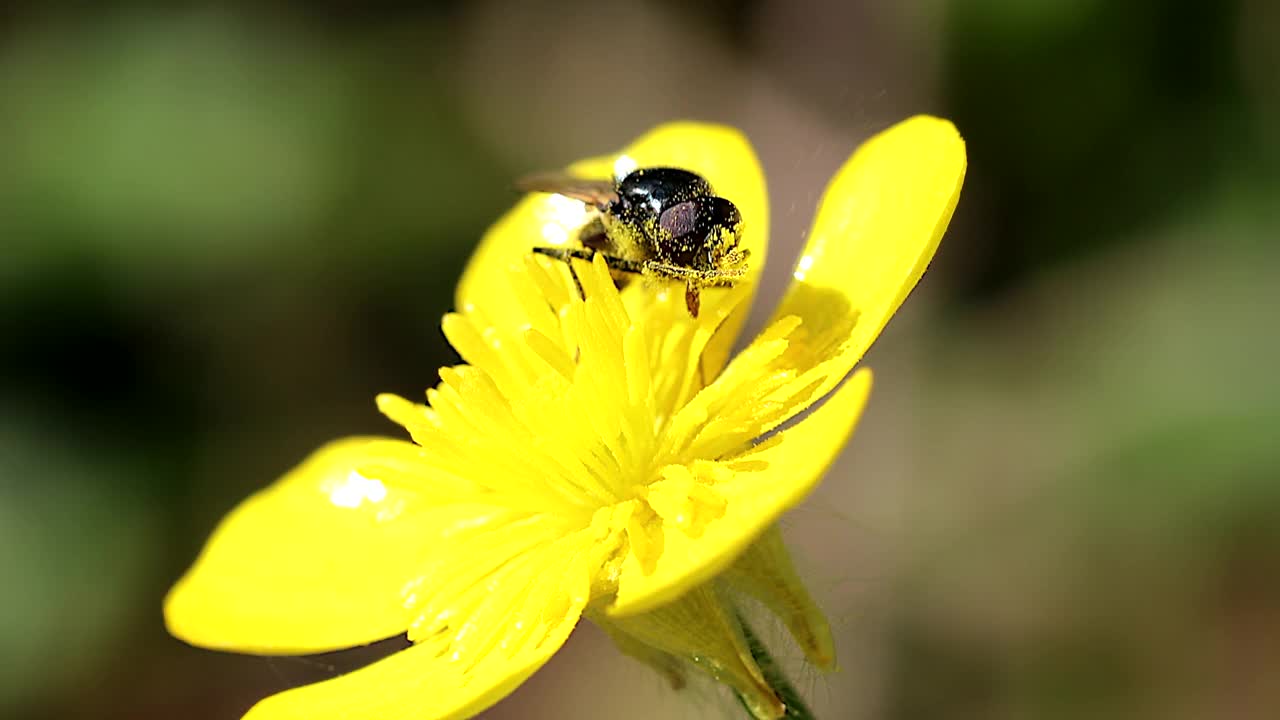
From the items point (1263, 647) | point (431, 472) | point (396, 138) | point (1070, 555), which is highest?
point (396, 138)

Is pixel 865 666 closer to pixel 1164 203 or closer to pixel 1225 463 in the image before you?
pixel 1225 463

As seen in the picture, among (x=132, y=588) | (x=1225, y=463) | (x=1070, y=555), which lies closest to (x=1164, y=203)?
(x=1225, y=463)

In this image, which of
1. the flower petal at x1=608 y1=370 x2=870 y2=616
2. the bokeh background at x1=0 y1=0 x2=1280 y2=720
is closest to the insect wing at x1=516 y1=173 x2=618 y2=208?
the flower petal at x1=608 y1=370 x2=870 y2=616

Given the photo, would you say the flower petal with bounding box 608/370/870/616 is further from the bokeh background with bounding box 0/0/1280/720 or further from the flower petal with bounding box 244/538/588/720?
the bokeh background with bounding box 0/0/1280/720

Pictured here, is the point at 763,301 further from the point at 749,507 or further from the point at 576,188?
the point at 749,507

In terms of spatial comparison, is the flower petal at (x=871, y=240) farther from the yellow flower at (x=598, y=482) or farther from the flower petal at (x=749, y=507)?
the flower petal at (x=749, y=507)
